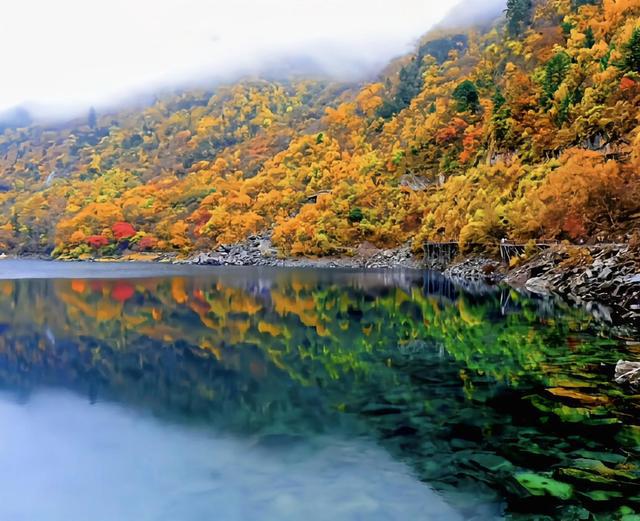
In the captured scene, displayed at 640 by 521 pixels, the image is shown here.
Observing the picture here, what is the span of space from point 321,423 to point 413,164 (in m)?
70.7

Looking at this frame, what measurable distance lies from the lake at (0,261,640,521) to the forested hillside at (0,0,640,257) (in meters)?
23.8

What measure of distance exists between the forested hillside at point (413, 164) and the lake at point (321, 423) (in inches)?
936

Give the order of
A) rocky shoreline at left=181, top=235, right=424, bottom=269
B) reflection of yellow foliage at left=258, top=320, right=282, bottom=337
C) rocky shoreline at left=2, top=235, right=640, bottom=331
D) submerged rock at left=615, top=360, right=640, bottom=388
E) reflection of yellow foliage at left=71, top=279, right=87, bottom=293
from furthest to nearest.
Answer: rocky shoreline at left=181, top=235, right=424, bottom=269
reflection of yellow foliage at left=71, top=279, right=87, bottom=293
rocky shoreline at left=2, top=235, right=640, bottom=331
reflection of yellow foliage at left=258, top=320, right=282, bottom=337
submerged rock at left=615, top=360, right=640, bottom=388

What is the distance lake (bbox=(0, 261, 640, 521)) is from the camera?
7359 mm

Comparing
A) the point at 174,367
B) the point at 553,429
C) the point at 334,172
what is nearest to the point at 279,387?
the point at 174,367

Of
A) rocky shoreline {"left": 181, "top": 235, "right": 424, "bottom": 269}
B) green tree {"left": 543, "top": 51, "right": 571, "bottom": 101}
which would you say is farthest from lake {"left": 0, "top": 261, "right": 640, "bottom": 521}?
rocky shoreline {"left": 181, "top": 235, "right": 424, "bottom": 269}

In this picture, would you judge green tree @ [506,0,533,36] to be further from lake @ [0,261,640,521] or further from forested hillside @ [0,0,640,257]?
lake @ [0,261,640,521]

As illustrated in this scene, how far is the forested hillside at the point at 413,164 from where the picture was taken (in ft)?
148

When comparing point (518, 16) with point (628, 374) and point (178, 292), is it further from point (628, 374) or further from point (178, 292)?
point (628, 374)

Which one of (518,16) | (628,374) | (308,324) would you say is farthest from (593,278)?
(518,16)

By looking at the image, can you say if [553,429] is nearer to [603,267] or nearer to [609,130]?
[603,267]

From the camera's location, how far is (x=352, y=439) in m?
9.44

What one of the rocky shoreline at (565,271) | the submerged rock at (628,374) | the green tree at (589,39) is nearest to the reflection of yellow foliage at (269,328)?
the submerged rock at (628,374)

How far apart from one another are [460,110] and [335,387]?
222 feet
